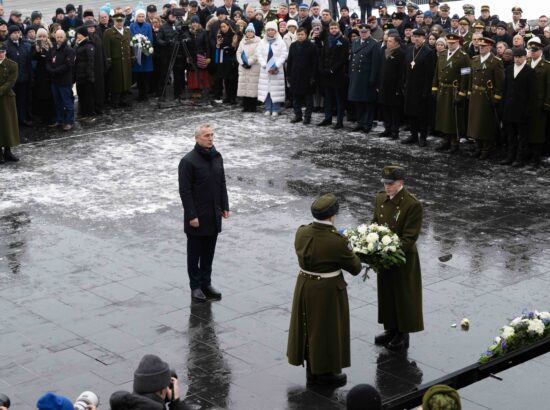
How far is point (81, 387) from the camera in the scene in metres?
8.92

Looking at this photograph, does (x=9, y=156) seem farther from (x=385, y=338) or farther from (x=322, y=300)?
(x=322, y=300)

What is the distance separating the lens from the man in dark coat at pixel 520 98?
16.6 m

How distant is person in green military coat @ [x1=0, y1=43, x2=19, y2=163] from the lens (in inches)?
669

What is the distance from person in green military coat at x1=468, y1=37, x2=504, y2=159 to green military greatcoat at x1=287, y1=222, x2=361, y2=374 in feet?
29.5

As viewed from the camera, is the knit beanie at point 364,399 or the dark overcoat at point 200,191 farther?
the dark overcoat at point 200,191

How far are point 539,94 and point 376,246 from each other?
28.1ft

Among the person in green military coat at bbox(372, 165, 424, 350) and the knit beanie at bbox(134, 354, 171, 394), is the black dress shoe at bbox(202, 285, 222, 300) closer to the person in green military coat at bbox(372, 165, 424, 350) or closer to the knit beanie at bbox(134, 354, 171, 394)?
the person in green military coat at bbox(372, 165, 424, 350)

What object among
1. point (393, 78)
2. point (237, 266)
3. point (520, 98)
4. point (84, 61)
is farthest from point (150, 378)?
point (84, 61)

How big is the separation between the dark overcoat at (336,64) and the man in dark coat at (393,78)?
1.01m

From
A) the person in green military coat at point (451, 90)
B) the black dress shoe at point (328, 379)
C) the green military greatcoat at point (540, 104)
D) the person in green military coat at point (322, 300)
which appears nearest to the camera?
the person in green military coat at point (322, 300)

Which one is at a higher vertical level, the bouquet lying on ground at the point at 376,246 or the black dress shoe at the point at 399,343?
the bouquet lying on ground at the point at 376,246

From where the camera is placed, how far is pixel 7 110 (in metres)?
17.2

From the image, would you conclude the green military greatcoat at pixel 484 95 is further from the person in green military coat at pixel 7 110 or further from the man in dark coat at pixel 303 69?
the person in green military coat at pixel 7 110

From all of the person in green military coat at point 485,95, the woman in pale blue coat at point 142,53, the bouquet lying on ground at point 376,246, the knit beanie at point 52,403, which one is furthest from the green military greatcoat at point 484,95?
the knit beanie at point 52,403
